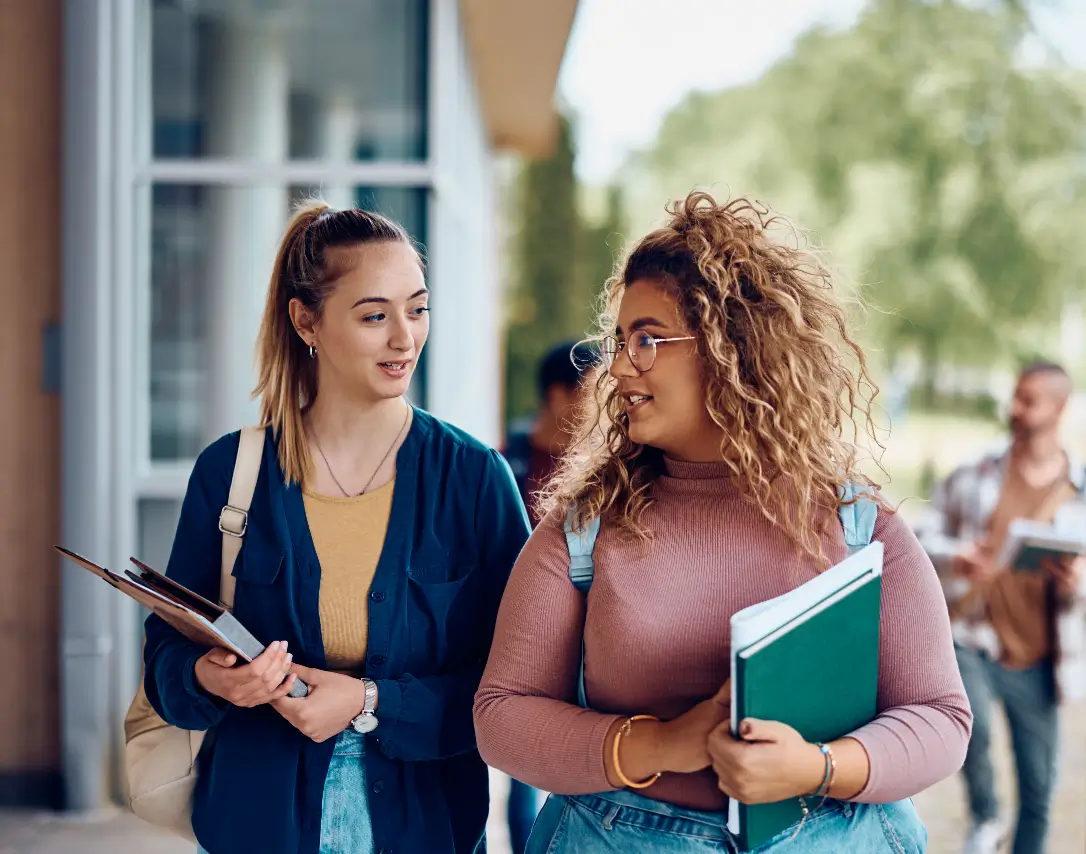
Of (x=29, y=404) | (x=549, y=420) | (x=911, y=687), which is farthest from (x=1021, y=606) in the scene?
(x=29, y=404)

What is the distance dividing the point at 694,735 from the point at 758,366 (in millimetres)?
546

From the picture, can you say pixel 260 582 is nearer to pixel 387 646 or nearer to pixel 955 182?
pixel 387 646

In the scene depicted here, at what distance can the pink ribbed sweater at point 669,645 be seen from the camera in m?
1.54

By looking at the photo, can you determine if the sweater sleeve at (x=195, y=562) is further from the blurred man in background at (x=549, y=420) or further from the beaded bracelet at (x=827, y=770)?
the blurred man in background at (x=549, y=420)

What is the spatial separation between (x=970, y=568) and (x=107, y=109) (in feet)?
11.2

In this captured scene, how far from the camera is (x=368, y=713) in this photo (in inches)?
69.6

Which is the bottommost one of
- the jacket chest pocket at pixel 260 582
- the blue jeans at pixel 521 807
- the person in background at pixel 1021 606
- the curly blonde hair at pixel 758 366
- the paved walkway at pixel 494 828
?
the paved walkway at pixel 494 828

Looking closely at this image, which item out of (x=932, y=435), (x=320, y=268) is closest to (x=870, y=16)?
(x=932, y=435)

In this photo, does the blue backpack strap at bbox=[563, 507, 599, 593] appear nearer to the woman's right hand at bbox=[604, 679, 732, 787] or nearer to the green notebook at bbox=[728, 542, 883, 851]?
the woman's right hand at bbox=[604, 679, 732, 787]

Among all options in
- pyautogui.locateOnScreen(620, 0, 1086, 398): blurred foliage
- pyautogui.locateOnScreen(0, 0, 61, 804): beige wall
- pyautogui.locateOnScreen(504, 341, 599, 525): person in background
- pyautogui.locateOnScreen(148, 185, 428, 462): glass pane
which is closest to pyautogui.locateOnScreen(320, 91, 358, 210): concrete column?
pyautogui.locateOnScreen(148, 185, 428, 462): glass pane

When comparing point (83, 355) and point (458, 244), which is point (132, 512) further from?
point (458, 244)

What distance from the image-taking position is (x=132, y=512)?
3990 millimetres

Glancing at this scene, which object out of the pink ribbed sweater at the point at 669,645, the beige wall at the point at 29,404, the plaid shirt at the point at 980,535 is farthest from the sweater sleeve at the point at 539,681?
Result: the beige wall at the point at 29,404

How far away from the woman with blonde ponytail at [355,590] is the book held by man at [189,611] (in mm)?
36
